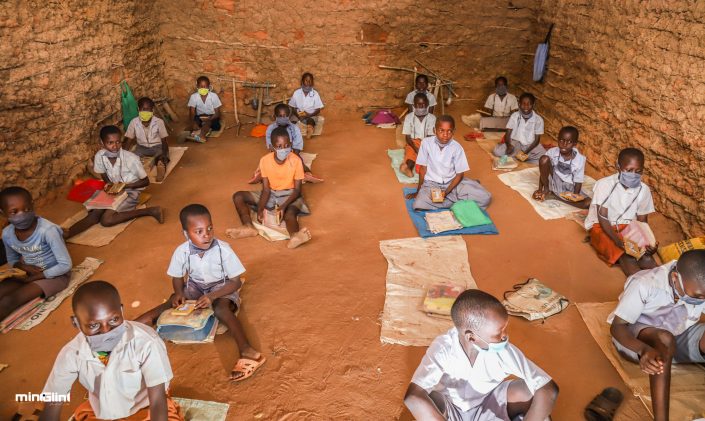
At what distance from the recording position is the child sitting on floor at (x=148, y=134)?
610 centimetres

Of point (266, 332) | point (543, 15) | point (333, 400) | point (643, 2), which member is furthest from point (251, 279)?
point (543, 15)

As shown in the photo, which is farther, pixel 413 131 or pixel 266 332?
pixel 413 131

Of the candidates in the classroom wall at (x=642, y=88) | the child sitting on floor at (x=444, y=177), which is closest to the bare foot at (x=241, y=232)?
the child sitting on floor at (x=444, y=177)

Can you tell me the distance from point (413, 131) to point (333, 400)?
430 cm

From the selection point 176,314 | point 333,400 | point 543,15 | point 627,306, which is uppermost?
point 543,15

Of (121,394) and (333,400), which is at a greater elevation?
(121,394)

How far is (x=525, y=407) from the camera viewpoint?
2326 mm

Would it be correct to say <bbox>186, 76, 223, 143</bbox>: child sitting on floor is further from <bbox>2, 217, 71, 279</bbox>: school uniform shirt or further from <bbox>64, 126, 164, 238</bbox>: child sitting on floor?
<bbox>2, 217, 71, 279</bbox>: school uniform shirt

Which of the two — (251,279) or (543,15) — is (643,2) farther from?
(251,279)

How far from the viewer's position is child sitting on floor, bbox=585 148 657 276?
13.2 ft

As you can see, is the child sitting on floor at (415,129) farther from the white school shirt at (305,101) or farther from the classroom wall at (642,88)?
the classroom wall at (642,88)

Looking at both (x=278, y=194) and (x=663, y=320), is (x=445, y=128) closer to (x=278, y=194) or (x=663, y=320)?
(x=278, y=194)

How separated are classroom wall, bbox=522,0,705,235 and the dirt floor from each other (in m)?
0.54

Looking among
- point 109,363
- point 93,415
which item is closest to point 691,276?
point 109,363
